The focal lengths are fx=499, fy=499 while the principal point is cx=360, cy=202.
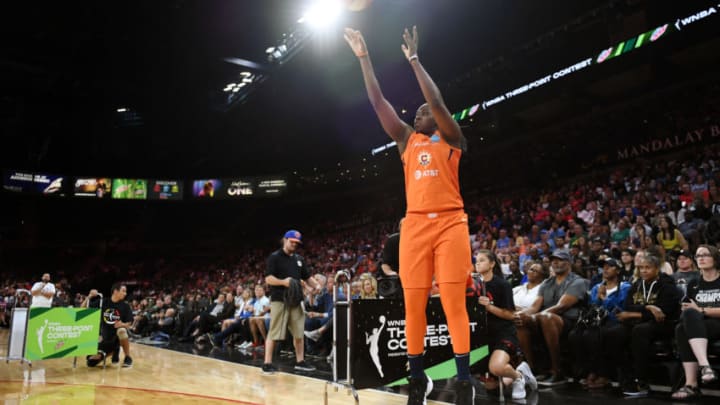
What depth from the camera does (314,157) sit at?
25.0 meters

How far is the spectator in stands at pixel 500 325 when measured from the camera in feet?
13.1

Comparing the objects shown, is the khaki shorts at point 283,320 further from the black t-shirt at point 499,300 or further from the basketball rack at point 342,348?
the black t-shirt at point 499,300

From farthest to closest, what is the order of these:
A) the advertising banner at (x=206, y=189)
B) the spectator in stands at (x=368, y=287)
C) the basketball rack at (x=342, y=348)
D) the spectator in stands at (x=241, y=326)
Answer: the advertising banner at (x=206, y=189)
the spectator in stands at (x=241, y=326)
the spectator in stands at (x=368, y=287)
the basketball rack at (x=342, y=348)

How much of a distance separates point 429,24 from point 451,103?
10.6 ft

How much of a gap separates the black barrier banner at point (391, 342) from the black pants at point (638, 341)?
4.06 ft

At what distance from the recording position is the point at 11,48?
14.6 metres

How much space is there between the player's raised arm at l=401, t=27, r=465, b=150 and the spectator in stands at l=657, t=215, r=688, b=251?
19.0ft

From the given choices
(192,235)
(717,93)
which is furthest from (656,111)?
(192,235)

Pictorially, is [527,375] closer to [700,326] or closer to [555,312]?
[555,312]

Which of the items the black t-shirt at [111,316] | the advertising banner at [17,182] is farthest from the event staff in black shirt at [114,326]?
the advertising banner at [17,182]

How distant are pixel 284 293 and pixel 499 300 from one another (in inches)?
104

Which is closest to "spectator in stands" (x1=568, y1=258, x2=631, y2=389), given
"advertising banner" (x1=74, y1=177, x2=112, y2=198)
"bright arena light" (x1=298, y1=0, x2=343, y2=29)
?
"bright arena light" (x1=298, y1=0, x2=343, y2=29)

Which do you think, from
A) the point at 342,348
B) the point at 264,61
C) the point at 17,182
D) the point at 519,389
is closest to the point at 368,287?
the point at 519,389

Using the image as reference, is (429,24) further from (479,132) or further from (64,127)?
(64,127)
